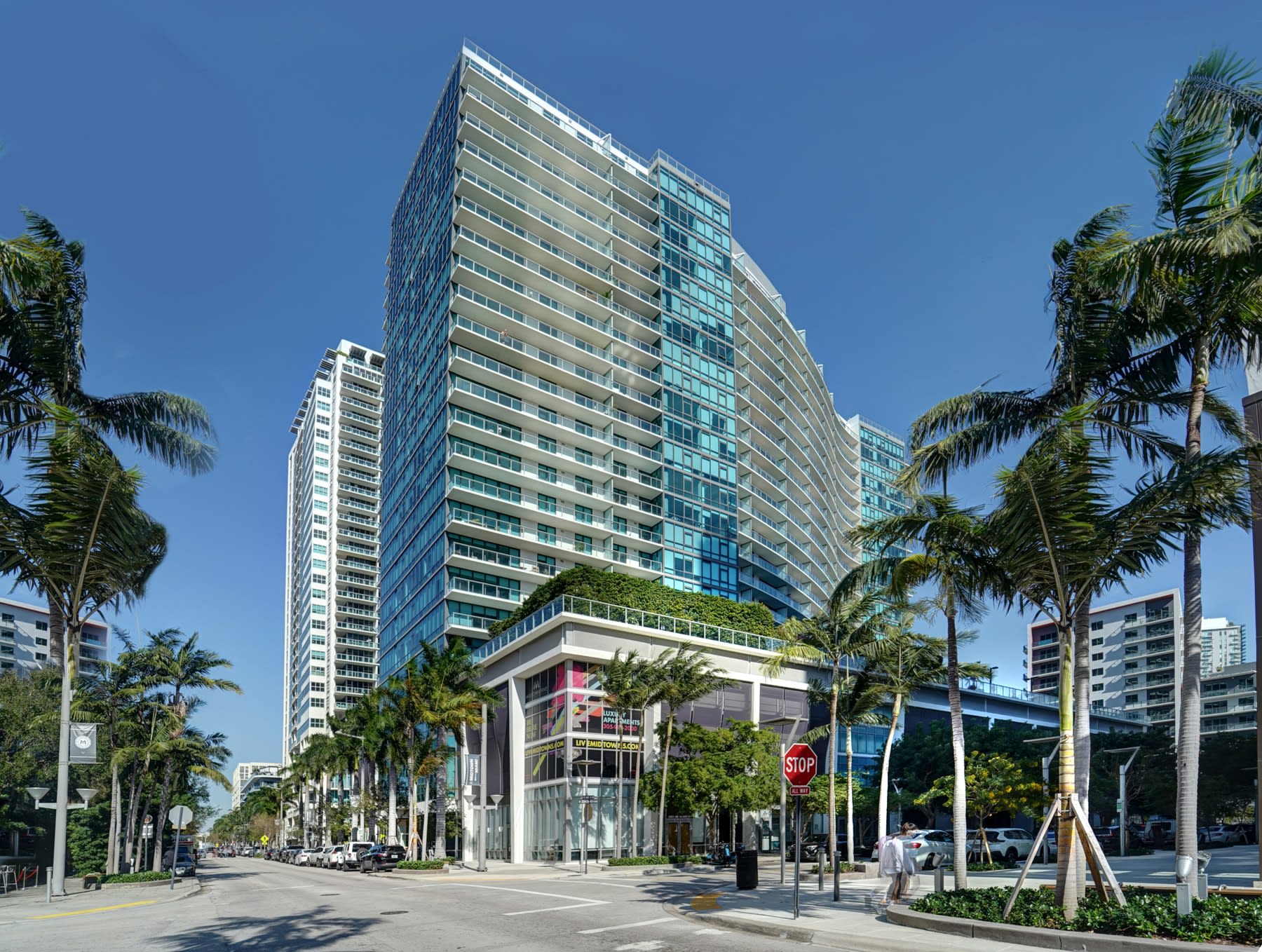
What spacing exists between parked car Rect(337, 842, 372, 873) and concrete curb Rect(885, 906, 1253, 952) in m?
44.8

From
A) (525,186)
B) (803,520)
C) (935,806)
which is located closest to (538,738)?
(935,806)

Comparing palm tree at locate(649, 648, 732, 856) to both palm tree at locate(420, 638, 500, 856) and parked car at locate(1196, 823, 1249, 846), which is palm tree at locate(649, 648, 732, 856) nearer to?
palm tree at locate(420, 638, 500, 856)

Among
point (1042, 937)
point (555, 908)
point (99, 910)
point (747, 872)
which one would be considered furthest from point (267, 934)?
point (747, 872)

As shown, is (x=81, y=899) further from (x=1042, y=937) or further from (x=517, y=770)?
(x=517, y=770)

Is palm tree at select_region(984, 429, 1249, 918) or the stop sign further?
the stop sign

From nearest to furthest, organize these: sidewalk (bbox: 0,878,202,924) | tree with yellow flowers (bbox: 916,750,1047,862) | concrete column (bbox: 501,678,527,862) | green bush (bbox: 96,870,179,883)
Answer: sidewalk (bbox: 0,878,202,924)
tree with yellow flowers (bbox: 916,750,1047,862)
green bush (bbox: 96,870,179,883)
concrete column (bbox: 501,678,527,862)

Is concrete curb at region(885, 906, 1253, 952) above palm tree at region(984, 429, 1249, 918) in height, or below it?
below

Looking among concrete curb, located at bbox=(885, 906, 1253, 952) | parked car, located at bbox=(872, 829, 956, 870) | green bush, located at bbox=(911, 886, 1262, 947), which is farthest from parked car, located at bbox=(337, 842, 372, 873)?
green bush, located at bbox=(911, 886, 1262, 947)

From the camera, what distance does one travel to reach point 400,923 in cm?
1870

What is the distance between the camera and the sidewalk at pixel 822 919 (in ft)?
47.3

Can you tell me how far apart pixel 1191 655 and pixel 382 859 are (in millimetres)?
40868

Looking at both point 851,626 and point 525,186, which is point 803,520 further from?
point 851,626

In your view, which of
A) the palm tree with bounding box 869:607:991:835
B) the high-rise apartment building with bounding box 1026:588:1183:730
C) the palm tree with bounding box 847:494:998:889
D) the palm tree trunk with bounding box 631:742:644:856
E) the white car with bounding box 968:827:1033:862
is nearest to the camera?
the palm tree with bounding box 847:494:998:889

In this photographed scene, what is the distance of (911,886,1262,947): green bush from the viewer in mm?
12484
